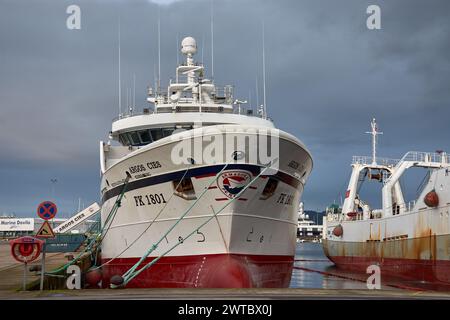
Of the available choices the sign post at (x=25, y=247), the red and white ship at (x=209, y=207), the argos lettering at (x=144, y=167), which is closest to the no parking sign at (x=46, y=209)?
the sign post at (x=25, y=247)

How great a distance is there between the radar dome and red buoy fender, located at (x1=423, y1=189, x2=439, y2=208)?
12940 millimetres

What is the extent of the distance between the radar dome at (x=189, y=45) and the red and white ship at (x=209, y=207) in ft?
28.2

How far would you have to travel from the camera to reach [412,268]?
27.8m

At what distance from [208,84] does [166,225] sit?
9425 millimetres

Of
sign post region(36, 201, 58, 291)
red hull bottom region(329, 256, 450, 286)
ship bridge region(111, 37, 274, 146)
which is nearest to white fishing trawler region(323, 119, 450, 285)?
red hull bottom region(329, 256, 450, 286)

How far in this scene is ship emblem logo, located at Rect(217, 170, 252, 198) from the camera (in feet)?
52.1

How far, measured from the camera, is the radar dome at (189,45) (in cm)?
2522

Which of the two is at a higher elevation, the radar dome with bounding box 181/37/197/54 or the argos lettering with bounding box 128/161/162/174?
the radar dome with bounding box 181/37/197/54

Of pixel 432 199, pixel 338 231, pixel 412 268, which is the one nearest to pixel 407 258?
pixel 412 268

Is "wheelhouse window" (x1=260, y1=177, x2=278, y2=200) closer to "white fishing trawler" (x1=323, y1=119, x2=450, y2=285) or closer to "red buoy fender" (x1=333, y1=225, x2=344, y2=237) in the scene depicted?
"white fishing trawler" (x1=323, y1=119, x2=450, y2=285)

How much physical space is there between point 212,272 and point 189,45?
12.9 meters

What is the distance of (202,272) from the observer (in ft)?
51.9
